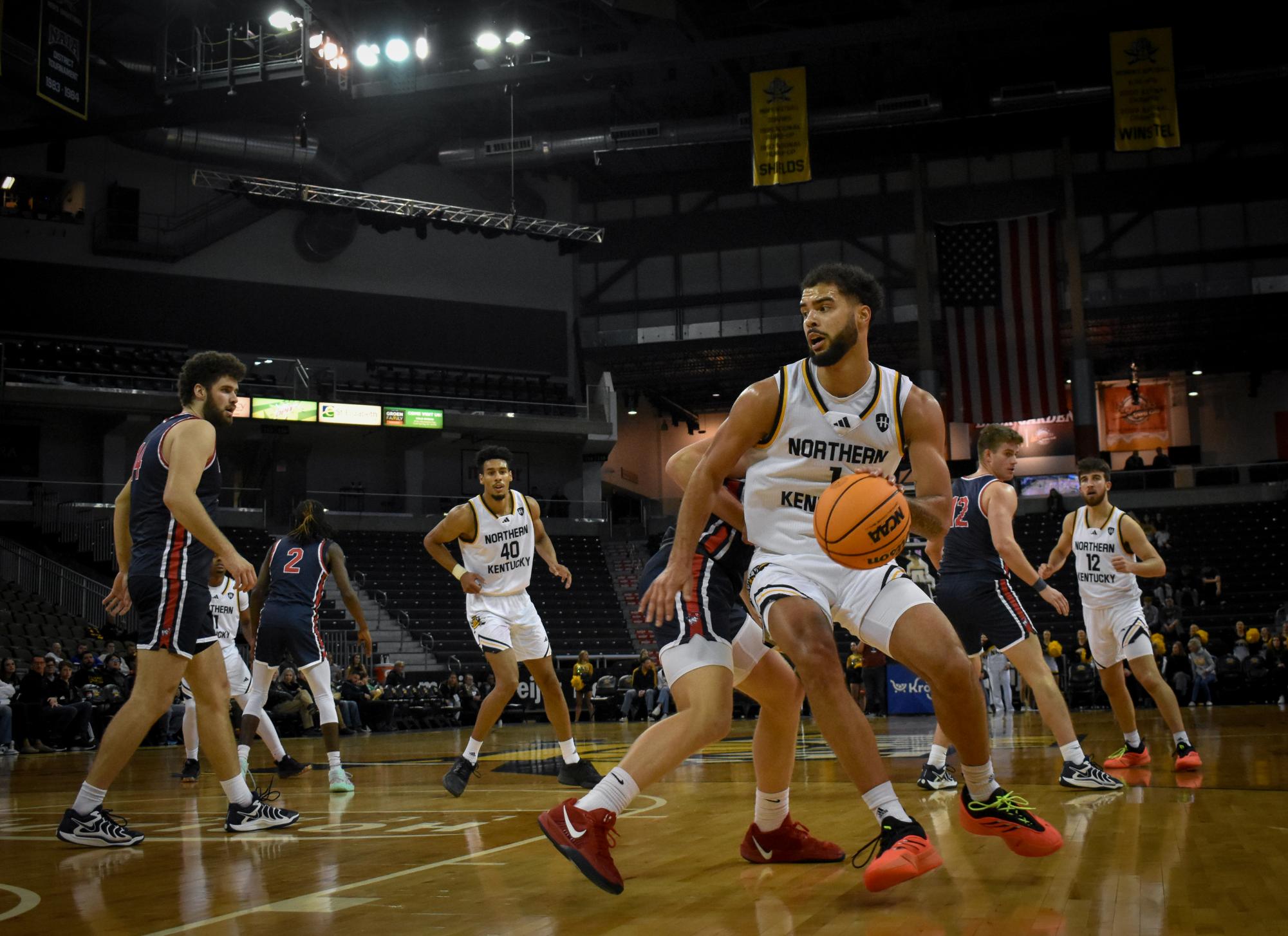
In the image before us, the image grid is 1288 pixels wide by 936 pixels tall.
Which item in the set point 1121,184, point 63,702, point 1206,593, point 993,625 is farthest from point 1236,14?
point 63,702

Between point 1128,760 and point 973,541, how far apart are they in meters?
2.11

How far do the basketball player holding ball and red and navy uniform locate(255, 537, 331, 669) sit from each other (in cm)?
524

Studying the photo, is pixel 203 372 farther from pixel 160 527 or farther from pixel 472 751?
pixel 472 751

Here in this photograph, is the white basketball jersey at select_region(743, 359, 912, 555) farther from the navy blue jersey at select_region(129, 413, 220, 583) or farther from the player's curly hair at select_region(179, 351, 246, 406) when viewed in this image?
the player's curly hair at select_region(179, 351, 246, 406)

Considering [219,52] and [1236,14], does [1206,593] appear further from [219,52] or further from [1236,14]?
[219,52]

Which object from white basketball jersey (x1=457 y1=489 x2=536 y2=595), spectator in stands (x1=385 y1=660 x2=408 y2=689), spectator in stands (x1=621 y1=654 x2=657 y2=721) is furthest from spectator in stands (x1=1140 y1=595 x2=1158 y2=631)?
white basketball jersey (x1=457 y1=489 x2=536 y2=595)

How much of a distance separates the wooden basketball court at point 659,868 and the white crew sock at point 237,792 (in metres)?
0.17

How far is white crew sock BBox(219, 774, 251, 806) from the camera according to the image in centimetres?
557

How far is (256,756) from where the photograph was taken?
11984 mm

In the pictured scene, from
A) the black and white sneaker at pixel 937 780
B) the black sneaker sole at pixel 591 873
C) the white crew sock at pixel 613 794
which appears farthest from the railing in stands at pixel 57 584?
the black sneaker sole at pixel 591 873

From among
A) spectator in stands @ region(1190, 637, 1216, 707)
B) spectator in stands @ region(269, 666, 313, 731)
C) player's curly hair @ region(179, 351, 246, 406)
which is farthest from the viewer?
spectator in stands @ region(1190, 637, 1216, 707)

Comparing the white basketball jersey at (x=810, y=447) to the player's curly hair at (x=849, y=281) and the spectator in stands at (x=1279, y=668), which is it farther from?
the spectator in stands at (x=1279, y=668)

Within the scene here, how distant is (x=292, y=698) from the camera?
1733 cm

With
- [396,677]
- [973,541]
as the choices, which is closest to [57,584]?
[396,677]
